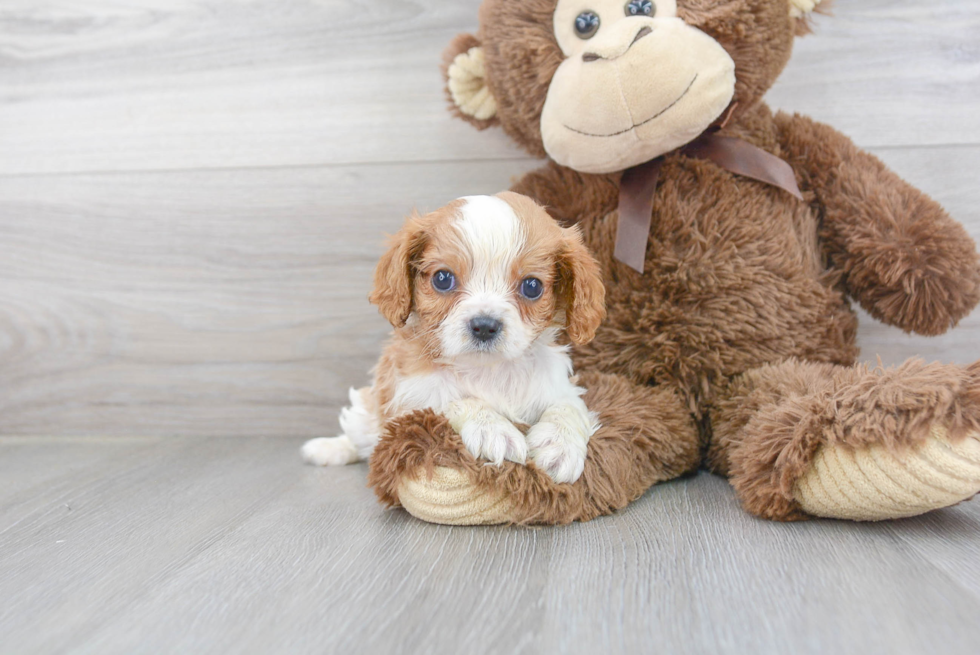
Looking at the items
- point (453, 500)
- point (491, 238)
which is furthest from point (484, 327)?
point (453, 500)

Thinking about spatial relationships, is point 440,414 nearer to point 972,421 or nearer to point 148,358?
point 972,421

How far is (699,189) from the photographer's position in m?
1.29

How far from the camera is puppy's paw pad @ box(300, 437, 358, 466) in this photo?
149cm

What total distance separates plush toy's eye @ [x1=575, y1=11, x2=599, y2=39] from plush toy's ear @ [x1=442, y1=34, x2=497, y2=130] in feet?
0.67

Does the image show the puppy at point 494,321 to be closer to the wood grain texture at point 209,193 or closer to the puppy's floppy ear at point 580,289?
the puppy's floppy ear at point 580,289

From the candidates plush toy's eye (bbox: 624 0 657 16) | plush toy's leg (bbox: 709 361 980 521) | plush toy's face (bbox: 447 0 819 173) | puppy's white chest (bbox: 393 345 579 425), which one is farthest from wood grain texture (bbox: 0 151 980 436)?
plush toy's leg (bbox: 709 361 980 521)

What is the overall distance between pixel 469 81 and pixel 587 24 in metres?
0.27

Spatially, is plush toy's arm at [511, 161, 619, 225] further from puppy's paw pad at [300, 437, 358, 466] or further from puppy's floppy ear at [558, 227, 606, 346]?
puppy's paw pad at [300, 437, 358, 466]

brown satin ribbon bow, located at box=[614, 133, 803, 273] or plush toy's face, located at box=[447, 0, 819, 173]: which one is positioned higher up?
plush toy's face, located at box=[447, 0, 819, 173]

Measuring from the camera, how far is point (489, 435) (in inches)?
39.7

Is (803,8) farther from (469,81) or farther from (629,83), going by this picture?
(469,81)

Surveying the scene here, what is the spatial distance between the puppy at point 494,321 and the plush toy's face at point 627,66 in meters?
0.22

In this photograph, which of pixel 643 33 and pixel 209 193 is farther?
pixel 209 193

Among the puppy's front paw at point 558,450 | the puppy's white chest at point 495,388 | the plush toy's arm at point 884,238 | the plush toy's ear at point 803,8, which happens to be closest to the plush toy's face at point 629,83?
the plush toy's ear at point 803,8
